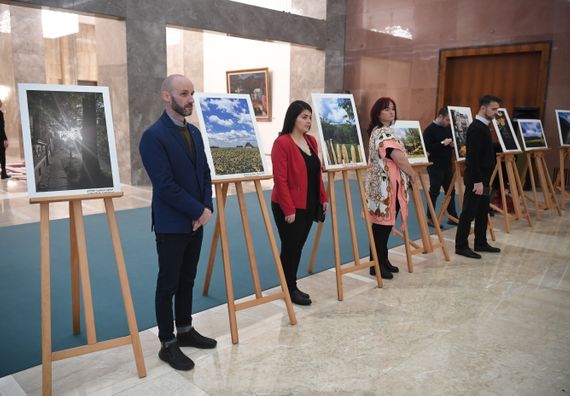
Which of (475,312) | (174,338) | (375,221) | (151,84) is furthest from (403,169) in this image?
(151,84)

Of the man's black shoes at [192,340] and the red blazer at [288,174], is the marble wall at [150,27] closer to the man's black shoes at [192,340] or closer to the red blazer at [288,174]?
the red blazer at [288,174]

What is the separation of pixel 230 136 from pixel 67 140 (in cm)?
103

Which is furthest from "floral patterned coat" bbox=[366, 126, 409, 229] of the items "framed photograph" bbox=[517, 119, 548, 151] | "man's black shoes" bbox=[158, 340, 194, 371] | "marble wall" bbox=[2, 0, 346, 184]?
"marble wall" bbox=[2, 0, 346, 184]

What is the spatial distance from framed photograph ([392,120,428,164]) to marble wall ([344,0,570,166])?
5071 mm

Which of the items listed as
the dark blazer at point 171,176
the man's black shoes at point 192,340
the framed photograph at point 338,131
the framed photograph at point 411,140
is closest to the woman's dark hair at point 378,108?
the framed photograph at point 338,131

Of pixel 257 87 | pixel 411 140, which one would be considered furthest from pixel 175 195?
pixel 257 87

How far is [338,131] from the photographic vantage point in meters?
3.96

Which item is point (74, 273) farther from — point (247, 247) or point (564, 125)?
point (564, 125)

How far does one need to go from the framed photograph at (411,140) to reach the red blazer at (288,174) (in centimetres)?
215

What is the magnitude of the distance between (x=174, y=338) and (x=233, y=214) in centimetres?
402

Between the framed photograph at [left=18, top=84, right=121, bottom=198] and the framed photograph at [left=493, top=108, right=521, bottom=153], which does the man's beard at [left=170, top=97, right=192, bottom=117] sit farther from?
the framed photograph at [left=493, top=108, right=521, bottom=153]

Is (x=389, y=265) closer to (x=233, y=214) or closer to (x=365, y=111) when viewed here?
(x=233, y=214)

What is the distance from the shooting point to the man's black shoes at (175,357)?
2.71 meters

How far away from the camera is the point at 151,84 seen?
881cm
